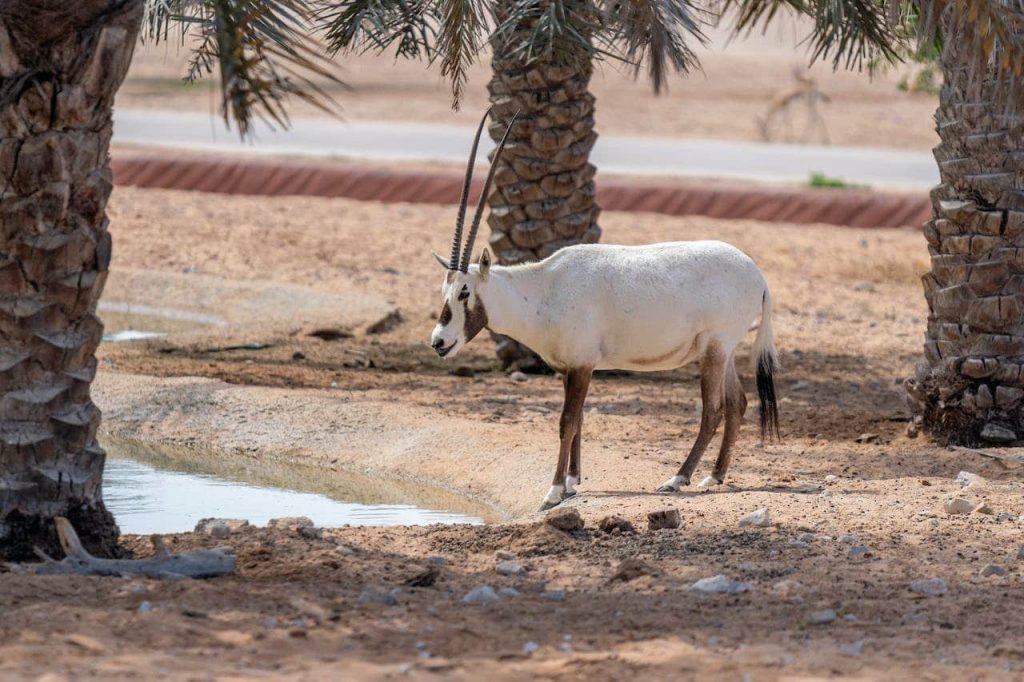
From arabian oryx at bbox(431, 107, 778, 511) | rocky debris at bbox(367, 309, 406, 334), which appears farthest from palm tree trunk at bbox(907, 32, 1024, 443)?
rocky debris at bbox(367, 309, 406, 334)

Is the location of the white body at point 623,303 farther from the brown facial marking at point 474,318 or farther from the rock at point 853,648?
the rock at point 853,648

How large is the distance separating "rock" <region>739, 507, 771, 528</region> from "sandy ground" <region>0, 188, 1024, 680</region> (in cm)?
7

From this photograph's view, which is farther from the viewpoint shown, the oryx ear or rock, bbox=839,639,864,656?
the oryx ear

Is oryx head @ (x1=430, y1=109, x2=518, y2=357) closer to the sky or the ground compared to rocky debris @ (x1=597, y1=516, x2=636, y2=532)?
closer to the sky

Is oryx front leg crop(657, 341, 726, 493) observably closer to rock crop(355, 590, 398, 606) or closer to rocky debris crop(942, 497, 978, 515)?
rocky debris crop(942, 497, 978, 515)

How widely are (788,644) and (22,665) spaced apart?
240cm

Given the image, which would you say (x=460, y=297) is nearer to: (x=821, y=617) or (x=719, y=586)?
(x=719, y=586)

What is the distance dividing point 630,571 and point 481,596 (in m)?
0.65

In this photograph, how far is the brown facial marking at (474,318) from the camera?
26.0 ft

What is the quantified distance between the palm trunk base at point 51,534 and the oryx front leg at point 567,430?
2.25 metres

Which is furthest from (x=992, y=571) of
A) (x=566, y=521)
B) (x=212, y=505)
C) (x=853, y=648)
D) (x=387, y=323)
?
(x=387, y=323)

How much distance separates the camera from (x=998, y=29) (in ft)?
19.3

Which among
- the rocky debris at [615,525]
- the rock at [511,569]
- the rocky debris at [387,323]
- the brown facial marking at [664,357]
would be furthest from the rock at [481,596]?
the rocky debris at [387,323]

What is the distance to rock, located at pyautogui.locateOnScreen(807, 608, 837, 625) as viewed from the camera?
5.63 metres
